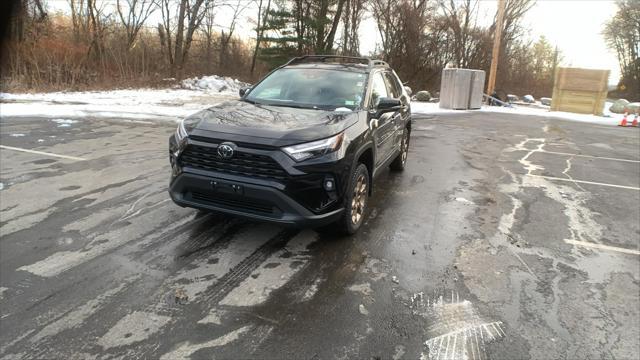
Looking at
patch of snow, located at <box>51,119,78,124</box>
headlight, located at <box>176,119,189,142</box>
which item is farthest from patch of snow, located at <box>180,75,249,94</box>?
headlight, located at <box>176,119,189,142</box>

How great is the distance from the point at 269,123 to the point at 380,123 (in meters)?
1.69

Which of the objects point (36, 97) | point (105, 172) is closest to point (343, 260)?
point (105, 172)

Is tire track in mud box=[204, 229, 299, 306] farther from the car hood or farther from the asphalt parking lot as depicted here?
the car hood

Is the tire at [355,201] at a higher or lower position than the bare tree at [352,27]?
lower

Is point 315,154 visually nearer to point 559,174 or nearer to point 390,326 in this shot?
point 390,326

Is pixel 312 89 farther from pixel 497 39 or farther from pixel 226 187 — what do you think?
pixel 497 39

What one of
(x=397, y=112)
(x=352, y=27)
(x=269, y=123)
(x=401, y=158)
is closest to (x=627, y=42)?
(x=352, y=27)

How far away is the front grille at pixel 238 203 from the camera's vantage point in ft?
12.5

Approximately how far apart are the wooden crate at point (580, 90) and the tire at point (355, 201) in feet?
62.1

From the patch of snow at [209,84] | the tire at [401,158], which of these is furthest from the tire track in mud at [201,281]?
the patch of snow at [209,84]

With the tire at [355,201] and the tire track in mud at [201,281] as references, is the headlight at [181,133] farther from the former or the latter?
the tire at [355,201]

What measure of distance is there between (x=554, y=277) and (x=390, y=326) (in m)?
1.80

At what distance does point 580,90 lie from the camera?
20.0 metres

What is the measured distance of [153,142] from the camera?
8.85 metres
